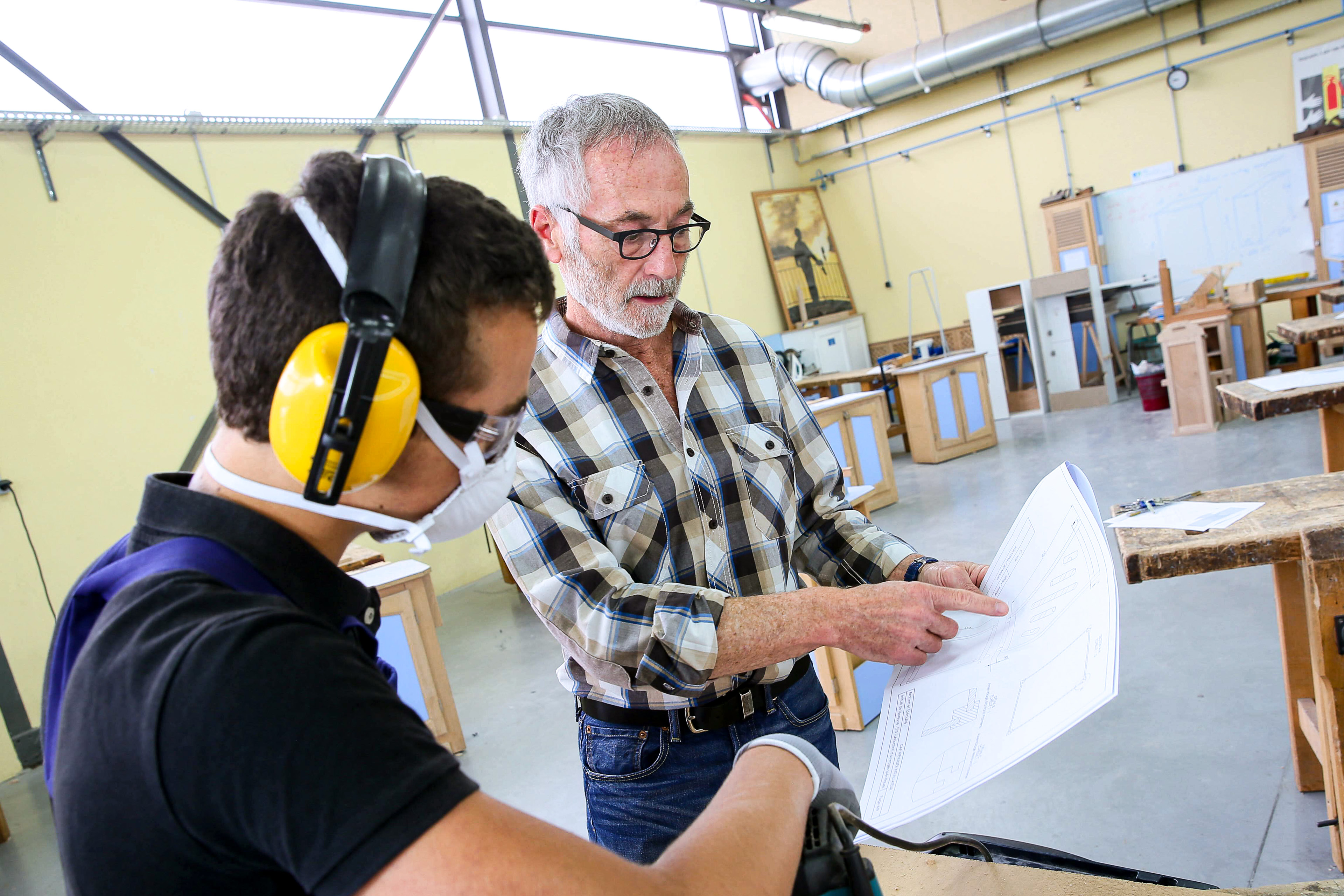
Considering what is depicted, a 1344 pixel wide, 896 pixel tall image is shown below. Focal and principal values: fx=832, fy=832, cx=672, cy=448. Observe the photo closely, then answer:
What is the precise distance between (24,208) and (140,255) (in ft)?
1.98

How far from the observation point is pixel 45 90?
501cm

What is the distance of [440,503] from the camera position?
766 millimetres

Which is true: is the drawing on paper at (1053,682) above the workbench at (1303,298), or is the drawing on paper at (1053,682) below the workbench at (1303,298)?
above

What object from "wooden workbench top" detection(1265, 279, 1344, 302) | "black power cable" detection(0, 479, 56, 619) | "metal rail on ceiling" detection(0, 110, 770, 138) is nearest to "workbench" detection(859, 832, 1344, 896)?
"metal rail on ceiling" detection(0, 110, 770, 138)

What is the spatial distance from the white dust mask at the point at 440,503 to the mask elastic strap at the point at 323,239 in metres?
0.13

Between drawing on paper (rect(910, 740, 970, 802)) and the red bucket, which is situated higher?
drawing on paper (rect(910, 740, 970, 802))

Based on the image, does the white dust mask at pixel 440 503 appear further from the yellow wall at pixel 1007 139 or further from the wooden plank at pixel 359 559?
the yellow wall at pixel 1007 139

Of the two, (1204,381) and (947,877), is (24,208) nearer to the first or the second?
(947,877)

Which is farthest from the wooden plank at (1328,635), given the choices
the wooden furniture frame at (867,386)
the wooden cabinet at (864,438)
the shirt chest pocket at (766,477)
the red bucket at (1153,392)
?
the red bucket at (1153,392)

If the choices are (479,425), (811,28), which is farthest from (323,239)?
(811,28)

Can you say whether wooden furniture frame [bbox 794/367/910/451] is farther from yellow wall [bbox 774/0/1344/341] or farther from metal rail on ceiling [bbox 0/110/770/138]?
metal rail on ceiling [bbox 0/110/770/138]

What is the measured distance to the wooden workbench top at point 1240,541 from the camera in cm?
153

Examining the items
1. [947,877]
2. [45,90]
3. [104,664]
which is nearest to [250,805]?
[104,664]

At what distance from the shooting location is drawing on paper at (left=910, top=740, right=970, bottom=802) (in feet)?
2.64
